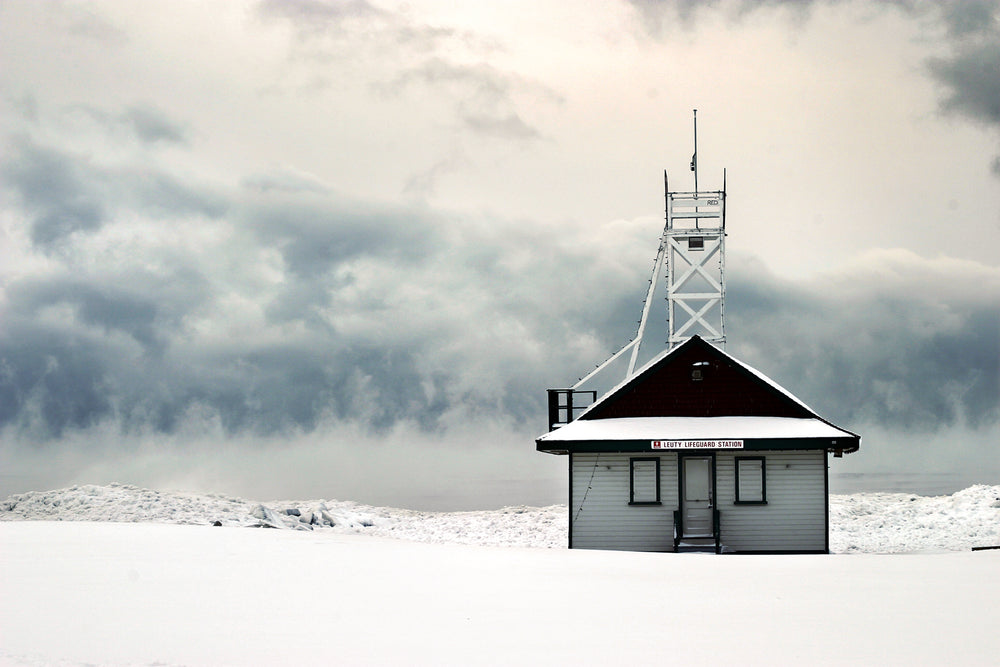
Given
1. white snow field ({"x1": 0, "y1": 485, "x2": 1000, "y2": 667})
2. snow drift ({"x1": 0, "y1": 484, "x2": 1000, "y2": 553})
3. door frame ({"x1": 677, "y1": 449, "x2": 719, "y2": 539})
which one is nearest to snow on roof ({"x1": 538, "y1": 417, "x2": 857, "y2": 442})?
door frame ({"x1": 677, "y1": 449, "x2": 719, "y2": 539})

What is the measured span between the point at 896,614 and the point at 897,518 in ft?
115

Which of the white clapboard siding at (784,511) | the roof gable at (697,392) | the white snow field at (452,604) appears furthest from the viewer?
the roof gable at (697,392)

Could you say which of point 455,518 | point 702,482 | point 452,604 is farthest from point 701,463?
point 455,518

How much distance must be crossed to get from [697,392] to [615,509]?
4253mm

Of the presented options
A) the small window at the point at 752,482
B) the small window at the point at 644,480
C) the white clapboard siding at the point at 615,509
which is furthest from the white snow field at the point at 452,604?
the small window at the point at 644,480

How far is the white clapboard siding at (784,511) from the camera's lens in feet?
92.8

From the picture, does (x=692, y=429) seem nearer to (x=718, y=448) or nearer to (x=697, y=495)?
(x=718, y=448)

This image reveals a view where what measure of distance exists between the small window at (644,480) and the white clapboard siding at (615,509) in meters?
0.12

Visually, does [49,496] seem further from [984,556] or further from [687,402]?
[984,556]

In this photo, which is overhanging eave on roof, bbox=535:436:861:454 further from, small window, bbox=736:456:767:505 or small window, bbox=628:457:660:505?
small window, bbox=736:456:767:505

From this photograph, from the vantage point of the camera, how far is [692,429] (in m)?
28.6

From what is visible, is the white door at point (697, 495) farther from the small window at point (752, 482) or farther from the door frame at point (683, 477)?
the small window at point (752, 482)

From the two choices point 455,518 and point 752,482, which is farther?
point 455,518

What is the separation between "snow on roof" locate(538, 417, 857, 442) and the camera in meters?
27.9
